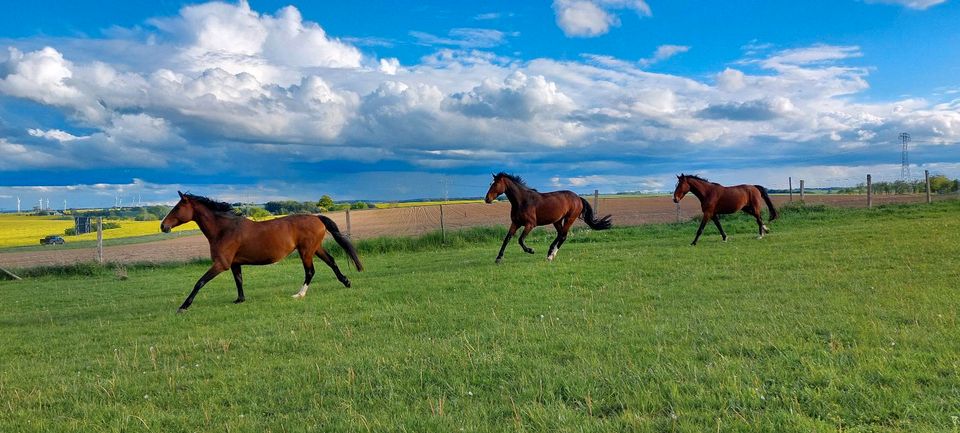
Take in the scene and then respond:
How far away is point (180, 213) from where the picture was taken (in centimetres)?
1024

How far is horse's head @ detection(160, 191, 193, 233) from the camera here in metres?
10.2

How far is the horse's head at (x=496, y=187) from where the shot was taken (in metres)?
13.8

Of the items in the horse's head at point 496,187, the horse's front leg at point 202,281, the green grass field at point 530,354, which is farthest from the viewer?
the horse's head at point 496,187

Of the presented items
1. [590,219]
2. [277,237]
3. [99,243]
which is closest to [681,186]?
[590,219]

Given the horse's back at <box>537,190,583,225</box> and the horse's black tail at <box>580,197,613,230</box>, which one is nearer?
the horse's back at <box>537,190,583,225</box>

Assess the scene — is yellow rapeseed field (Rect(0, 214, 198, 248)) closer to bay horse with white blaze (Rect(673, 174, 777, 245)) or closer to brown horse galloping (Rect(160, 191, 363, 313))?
brown horse galloping (Rect(160, 191, 363, 313))

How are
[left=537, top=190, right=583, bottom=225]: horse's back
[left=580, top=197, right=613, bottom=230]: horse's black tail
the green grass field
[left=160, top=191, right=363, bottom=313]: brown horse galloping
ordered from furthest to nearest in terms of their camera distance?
[left=580, top=197, right=613, bottom=230]: horse's black tail, [left=537, top=190, right=583, bottom=225]: horse's back, [left=160, top=191, right=363, bottom=313]: brown horse galloping, the green grass field

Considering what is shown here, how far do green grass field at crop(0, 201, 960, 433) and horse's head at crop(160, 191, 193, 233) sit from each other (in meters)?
1.61

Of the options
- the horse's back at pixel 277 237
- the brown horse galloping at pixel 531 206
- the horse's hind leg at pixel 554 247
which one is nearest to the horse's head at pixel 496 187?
the brown horse galloping at pixel 531 206

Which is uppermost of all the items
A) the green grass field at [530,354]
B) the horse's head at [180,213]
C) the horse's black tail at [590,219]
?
the horse's head at [180,213]

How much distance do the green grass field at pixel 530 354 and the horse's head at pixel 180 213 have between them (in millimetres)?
1606

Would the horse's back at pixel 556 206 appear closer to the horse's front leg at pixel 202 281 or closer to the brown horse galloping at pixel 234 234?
the brown horse galloping at pixel 234 234

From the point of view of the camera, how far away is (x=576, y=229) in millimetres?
25047

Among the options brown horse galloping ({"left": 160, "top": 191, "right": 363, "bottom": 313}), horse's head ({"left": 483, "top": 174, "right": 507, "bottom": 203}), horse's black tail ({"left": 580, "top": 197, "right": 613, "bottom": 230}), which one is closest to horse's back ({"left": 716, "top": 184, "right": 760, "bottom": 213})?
horse's black tail ({"left": 580, "top": 197, "right": 613, "bottom": 230})
